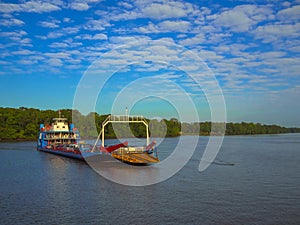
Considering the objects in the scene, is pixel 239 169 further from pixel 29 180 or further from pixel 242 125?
pixel 242 125

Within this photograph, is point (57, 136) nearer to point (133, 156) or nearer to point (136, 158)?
point (133, 156)

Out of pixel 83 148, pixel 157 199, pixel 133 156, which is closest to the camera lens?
pixel 157 199

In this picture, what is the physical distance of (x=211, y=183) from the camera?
25719 mm

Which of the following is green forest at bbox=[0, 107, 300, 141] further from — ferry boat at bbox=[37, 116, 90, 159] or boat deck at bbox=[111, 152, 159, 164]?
boat deck at bbox=[111, 152, 159, 164]

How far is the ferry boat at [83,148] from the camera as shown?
3478 cm

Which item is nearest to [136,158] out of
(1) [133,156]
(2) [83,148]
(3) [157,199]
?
(1) [133,156]

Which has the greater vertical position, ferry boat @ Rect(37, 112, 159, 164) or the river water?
ferry boat @ Rect(37, 112, 159, 164)

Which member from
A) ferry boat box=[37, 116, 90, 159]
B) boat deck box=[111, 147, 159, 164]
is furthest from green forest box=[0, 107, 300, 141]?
boat deck box=[111, 147, 159, 164]

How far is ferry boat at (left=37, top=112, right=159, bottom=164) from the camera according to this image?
3478cm

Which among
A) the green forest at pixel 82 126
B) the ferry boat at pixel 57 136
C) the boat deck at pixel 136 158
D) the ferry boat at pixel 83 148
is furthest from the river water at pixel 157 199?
the green forest at pixel 82 126

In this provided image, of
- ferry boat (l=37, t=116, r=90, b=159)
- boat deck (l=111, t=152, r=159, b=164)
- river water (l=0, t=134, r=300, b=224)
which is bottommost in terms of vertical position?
river water (l=0, t=134, r=300, b=224)

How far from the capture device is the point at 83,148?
43.4 metres

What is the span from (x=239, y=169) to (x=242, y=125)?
14388 cm

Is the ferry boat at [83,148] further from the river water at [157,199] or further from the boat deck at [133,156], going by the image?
the river water at [157,199]
